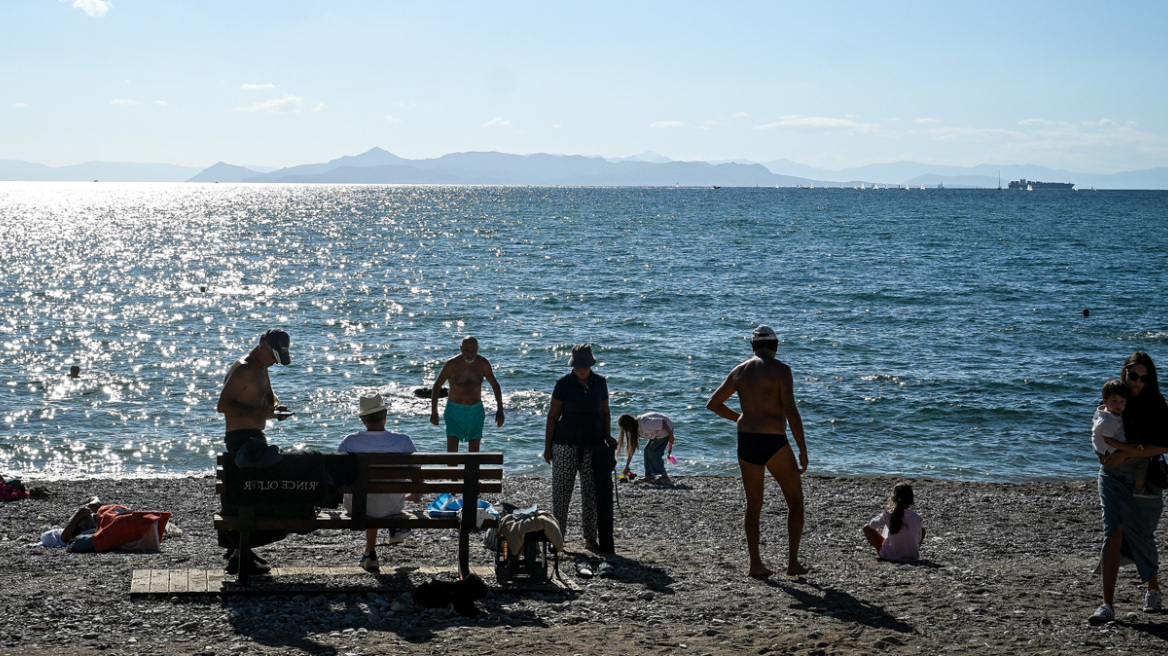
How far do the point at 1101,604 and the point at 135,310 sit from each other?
1459 inches

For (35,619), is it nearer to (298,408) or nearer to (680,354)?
(298,408)

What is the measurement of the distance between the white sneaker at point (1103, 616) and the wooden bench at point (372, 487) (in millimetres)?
4070

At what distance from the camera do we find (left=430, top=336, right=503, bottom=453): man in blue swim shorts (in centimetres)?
1242

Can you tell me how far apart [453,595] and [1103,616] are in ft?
13.9

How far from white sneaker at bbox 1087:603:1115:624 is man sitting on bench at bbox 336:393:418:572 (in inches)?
188

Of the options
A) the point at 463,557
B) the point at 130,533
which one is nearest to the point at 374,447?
the point at 463,557

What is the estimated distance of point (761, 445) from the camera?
8422mm

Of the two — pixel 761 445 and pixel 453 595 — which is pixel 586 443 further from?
pixel 453 595

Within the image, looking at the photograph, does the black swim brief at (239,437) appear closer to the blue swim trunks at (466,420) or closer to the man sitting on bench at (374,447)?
the man sitting on bench at (374,447)

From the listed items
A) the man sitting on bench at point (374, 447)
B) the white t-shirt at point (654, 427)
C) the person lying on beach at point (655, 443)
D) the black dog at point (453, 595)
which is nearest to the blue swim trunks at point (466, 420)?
the person lying on beach at point (655, 443)

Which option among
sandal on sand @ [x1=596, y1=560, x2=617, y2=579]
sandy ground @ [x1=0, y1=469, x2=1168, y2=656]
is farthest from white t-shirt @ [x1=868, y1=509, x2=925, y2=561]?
sandal on sand @ [x1=596, y1=560, x2=617, y2=579]

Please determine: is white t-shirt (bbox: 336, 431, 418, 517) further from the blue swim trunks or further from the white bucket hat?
the blue swim trunks

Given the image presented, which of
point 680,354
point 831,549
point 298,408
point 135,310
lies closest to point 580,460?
point 831,549

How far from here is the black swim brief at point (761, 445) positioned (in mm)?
8398
